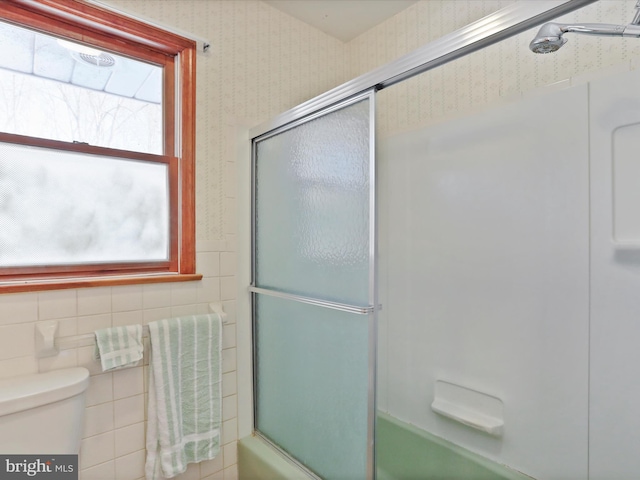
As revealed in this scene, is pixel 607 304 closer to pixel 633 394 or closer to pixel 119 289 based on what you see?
pixel 633 394

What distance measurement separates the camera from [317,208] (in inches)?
54.8

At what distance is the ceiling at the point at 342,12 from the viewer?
6.06ft

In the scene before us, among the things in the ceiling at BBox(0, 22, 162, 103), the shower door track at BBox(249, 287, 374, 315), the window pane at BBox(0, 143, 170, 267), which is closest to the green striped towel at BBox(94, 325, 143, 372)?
the window pane at BBox(0, 143, 170, 267)

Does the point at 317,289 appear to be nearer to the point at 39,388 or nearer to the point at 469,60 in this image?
the point at 39,388

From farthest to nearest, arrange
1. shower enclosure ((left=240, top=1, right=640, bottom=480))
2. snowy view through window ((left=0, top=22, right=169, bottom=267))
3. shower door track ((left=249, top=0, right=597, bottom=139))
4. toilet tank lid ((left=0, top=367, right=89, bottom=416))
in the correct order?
snowy view through window ((left=0, top=22, right=169, bottom=267)) → shower enclosure ((left=240, top=1, right=640, bottom=480)) → toilet tank lid ((left=0, top=367, right=89, bottom=416)) → shower door track ((left=249, top=0, right=597, bottom=139))

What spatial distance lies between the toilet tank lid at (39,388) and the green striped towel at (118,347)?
0.24ft

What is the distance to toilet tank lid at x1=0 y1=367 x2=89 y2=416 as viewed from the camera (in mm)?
1063

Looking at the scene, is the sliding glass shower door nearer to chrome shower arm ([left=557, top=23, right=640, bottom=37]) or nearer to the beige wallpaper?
chrome shower arm ([left=557, top=23, right=640, bottom=37])

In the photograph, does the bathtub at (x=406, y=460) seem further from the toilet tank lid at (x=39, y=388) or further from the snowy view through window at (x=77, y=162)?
the snowy view through window at (x=77, y=162)

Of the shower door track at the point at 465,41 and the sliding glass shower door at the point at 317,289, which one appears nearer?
the shower door track at the point at 465,41

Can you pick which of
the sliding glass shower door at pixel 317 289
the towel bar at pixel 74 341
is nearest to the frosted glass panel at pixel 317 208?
the sliding glass shower door at pixel 317 289

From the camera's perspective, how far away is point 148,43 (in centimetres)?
150

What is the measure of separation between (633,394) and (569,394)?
0.18 meters

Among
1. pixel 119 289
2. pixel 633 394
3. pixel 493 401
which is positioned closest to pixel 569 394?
pixel 633 394
